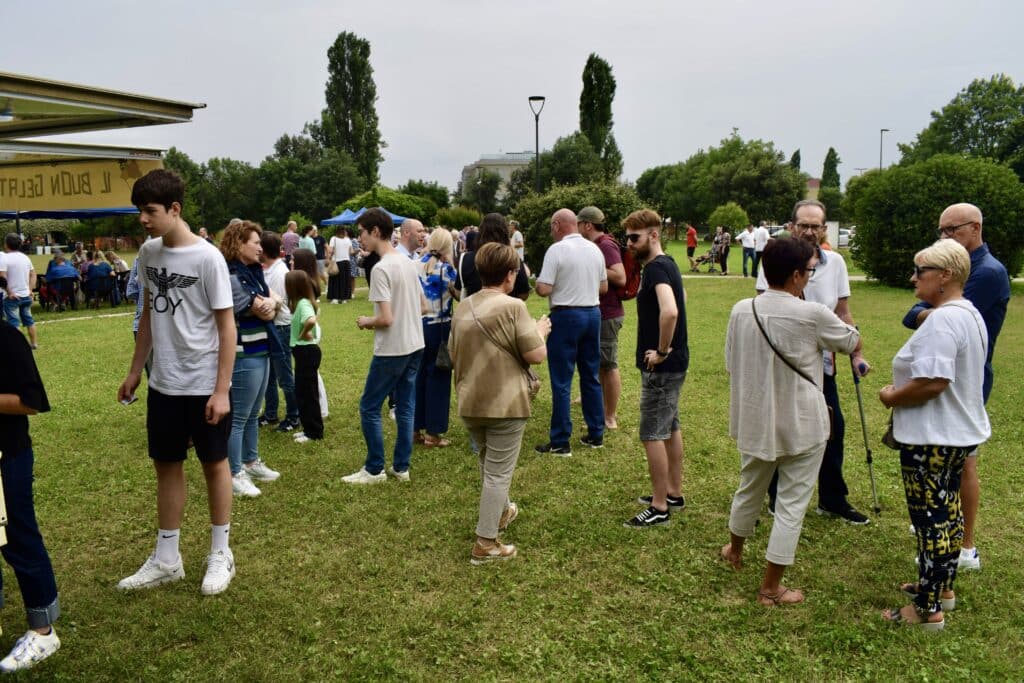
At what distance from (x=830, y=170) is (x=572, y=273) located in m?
128

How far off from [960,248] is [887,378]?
227 inches

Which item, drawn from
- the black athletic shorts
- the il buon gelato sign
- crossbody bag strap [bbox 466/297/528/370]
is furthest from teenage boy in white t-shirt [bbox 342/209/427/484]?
the il buon gelato sign

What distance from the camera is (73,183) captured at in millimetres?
2746

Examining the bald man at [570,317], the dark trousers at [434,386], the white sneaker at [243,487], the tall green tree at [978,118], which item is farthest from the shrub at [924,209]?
the tall green tree at [978,118]

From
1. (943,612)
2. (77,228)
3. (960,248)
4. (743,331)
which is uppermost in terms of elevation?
(77,228)

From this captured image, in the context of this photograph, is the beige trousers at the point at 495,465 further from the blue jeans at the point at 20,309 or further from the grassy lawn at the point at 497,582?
the blue jeans at the point at 20,309

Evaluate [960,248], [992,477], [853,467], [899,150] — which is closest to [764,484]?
[960,248]

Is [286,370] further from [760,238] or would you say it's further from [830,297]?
[760,238]

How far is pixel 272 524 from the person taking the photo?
189 inches

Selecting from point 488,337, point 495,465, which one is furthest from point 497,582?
point 488,337

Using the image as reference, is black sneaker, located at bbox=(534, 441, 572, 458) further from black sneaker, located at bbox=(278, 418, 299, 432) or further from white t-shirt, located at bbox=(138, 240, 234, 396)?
white t-shirt, located at bbox=(138, 240, 234, 396)

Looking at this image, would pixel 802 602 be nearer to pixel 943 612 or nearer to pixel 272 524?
pixel 943 612

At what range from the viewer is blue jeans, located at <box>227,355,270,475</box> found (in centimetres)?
513

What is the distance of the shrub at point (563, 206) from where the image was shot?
21656 millimetres
